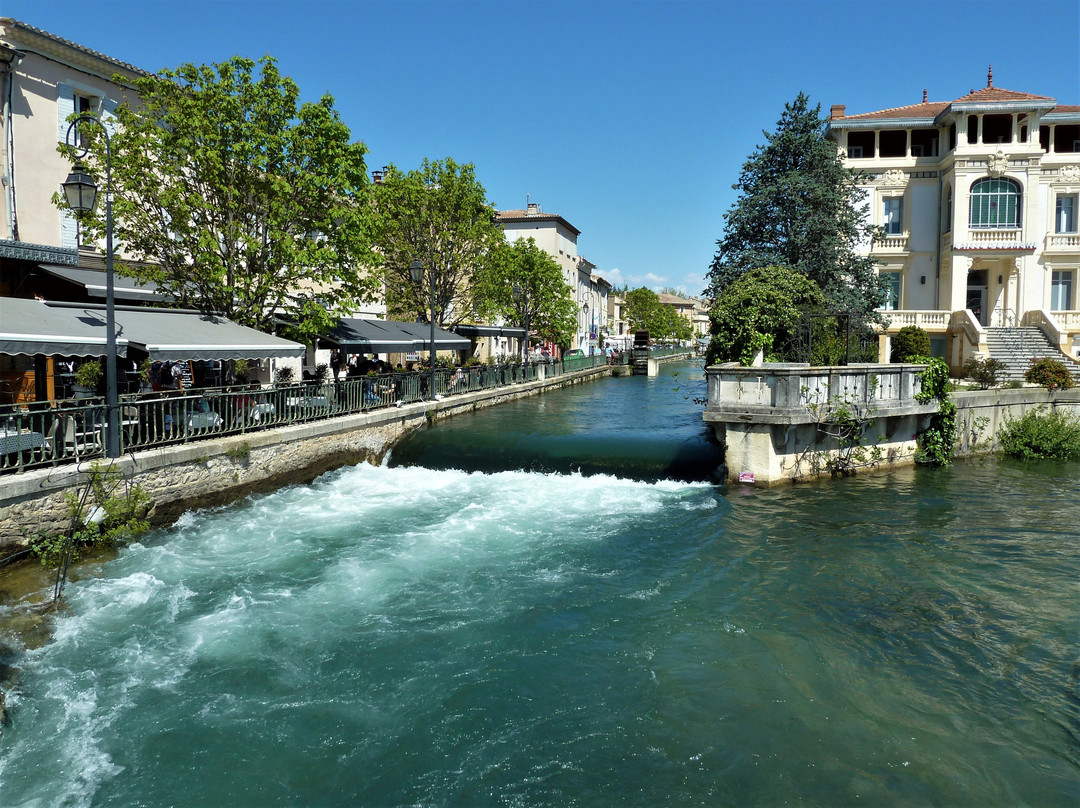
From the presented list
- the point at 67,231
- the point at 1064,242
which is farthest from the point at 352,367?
the point at 1064,242

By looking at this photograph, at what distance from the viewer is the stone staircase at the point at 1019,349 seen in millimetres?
24263

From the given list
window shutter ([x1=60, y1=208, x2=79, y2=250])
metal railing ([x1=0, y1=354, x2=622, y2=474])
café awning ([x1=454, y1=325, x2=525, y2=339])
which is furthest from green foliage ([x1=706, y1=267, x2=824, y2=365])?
window shutter ([x1=60, y1=208, x2=79, y2=250])

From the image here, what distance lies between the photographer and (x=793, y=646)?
7.64 metres

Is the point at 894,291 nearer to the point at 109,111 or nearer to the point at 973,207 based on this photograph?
the point at 973,207

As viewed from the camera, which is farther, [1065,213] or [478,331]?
[478,331]

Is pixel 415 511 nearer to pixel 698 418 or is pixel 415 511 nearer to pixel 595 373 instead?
pixel 698 418

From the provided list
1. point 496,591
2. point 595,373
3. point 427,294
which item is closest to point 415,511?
point 496,591

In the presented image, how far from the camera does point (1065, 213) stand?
3047 cm

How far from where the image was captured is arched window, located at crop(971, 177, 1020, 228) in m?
29.1

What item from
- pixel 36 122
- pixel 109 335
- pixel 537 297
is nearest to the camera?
pixel 109 335

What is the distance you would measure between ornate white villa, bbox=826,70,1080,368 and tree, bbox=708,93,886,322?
4.15 meters

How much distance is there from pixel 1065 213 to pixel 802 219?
14.6 m

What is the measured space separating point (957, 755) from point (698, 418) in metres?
18.6

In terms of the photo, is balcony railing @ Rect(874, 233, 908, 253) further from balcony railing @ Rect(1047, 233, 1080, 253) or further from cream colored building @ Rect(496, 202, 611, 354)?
cream colored building @ Rect(496, 202, 611, 354)
